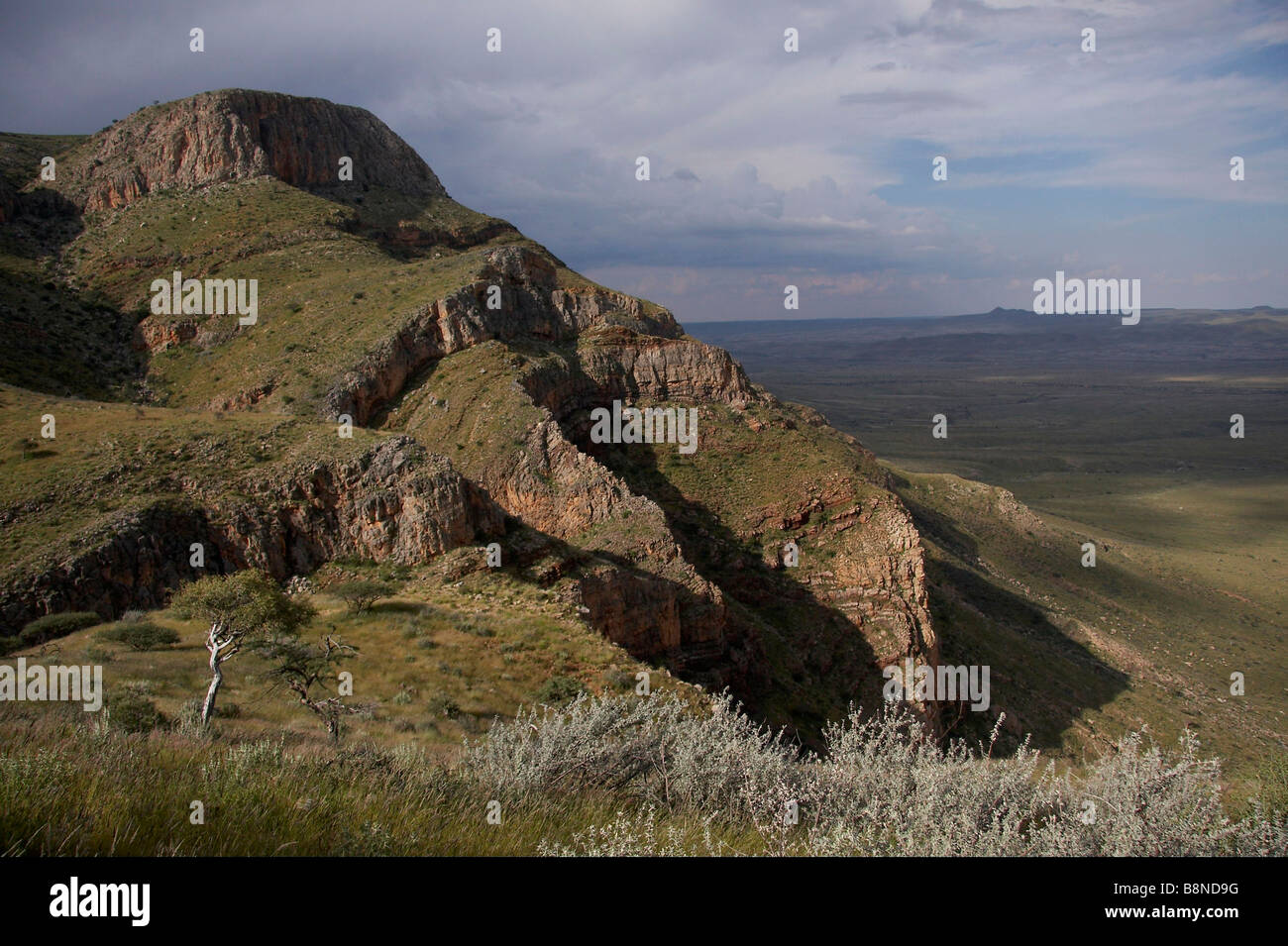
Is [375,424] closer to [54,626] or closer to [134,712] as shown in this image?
[54,626]

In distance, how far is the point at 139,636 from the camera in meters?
14.7

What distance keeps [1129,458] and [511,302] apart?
136m

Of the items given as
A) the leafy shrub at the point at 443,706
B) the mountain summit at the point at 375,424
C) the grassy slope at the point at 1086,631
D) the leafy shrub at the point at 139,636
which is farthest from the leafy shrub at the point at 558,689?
the grassy slope at the point at 1086,631

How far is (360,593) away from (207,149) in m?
56.3

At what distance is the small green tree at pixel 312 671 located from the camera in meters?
11.2

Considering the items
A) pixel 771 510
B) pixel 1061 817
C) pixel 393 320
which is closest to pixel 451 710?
pixel 1061 817

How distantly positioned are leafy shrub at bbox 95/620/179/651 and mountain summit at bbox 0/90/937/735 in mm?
2814

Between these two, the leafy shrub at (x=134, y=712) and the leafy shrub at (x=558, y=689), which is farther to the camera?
the leafy shrub at (x=558, y=689)

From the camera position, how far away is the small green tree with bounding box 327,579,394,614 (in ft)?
59.5

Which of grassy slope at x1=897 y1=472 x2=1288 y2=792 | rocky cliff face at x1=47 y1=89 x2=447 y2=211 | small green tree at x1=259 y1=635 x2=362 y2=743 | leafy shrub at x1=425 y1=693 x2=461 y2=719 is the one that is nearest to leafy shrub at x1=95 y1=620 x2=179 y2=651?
small green tree at x1=259 y1=635 x2=362 y2=743

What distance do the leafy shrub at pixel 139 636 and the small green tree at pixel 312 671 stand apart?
2240 millimetres

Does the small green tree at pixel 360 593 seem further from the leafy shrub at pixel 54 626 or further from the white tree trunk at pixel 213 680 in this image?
the white tree trunk at pixel 213 680

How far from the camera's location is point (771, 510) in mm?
37000
